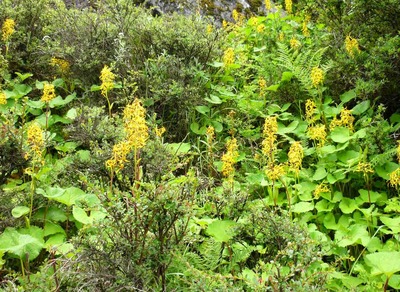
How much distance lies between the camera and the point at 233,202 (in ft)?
8.75

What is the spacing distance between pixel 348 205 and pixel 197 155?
1.43 meters

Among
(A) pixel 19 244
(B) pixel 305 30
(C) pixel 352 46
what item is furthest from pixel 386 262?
(B) pixel 305 30

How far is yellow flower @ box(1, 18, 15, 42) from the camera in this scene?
4488mm

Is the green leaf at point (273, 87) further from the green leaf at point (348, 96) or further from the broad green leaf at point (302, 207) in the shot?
the broad green leaf at point (302, 207)

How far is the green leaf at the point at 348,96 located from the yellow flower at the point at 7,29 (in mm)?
3102

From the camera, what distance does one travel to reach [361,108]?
3.84 meters

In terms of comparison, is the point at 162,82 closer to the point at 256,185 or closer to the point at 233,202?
the point at 256,185

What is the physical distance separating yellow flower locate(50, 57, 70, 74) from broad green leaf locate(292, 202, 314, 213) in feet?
8.98

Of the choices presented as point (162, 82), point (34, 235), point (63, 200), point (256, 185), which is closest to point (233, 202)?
point (256, 185)

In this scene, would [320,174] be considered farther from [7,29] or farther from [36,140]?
[7,29]

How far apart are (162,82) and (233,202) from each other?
2.05 m

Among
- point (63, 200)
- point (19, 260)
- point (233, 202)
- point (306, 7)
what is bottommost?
point (19, 260)

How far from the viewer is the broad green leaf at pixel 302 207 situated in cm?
301

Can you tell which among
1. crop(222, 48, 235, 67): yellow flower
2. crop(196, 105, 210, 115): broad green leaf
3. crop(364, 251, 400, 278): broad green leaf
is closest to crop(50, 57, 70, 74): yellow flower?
crop(196, 105, 210, 115): broad green leaf
